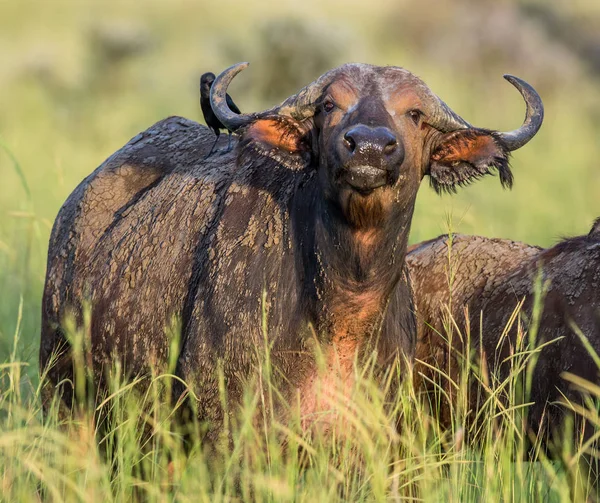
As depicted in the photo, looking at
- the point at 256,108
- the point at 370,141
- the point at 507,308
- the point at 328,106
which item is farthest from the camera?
the point at 256,108

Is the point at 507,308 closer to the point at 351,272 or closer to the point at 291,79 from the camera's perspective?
the point at 351,272

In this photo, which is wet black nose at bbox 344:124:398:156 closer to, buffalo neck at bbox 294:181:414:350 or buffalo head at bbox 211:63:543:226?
buffalo head at bbox 211:63:543:226

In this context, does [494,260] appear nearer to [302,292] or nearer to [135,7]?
[302,292]

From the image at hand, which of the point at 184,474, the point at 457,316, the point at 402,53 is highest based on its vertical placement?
the point at 402,53

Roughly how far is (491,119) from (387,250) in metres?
15.7

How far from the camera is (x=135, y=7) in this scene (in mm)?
41875

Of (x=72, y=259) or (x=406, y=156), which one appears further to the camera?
(x=72, y=259)

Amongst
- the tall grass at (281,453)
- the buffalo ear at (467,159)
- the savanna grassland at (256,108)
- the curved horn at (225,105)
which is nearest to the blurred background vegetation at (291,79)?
the savanna grassland at (256,108)

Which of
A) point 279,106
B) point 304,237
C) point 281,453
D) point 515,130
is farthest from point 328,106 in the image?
point 281,453

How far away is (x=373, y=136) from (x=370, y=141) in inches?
1.2

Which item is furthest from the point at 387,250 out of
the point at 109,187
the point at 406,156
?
the point at 109,187

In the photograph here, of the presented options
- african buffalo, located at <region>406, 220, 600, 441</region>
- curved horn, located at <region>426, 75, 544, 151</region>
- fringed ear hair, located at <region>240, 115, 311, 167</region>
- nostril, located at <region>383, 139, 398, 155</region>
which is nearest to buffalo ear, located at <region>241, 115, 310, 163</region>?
fringed ear hair, located at <region>240, 115, 311, 167</region>

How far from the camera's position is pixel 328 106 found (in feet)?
17.8

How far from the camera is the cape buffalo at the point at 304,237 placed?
5.29m
